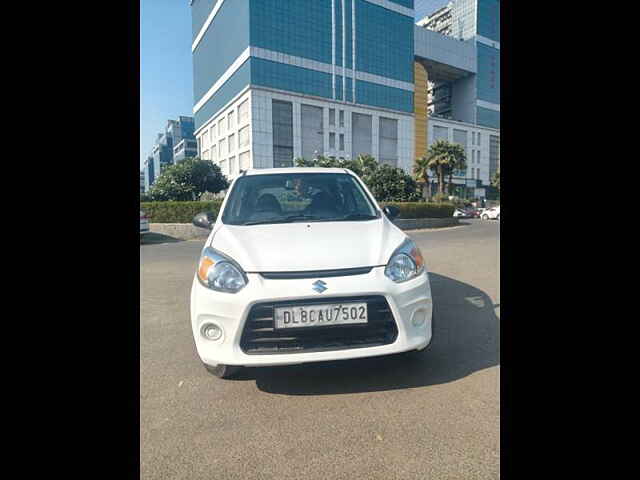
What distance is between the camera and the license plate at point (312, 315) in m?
2.07

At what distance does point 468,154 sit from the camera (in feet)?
213

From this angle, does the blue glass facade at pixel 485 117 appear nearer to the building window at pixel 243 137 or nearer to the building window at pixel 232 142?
the building window at pixel 243 137

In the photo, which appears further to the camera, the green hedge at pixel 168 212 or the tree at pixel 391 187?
the tree at pixel 391 187

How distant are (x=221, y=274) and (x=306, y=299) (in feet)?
1.82

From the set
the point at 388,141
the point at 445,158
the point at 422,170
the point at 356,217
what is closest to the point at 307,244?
the point at 356,217

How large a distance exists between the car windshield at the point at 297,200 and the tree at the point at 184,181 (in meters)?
18.9

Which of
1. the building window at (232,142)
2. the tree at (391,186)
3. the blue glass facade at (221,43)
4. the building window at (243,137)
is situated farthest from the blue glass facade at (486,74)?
the tree at (391,186)

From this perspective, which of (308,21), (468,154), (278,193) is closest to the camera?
(278,193)

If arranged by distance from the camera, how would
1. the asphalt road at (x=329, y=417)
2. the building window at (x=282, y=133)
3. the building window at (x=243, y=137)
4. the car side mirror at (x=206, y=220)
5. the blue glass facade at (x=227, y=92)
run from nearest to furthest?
the asphalt road at (x=329, y=417)
the car side mirror at (x=206, y=220)
the blue glass facade at (x=227, y=92)
the building window at (x=282, y=133)
the building window at (x=243, y=137)
